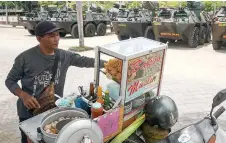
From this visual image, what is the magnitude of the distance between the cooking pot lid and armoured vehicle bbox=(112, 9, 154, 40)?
12.6m

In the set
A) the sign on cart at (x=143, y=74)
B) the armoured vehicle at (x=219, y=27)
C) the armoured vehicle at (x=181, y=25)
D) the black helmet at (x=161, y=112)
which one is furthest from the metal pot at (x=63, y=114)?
the armoured vehicle at (x=181, y=25)

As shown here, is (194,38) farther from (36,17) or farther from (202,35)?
(36,17)

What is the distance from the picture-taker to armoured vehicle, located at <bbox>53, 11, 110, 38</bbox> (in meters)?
16.5

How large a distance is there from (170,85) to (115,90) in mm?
4593

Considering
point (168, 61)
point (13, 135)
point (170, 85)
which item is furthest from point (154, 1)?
point (13, 135)

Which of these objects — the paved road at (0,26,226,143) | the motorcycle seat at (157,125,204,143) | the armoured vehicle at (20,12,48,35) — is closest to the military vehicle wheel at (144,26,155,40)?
the paved road at (0,26,226,143)

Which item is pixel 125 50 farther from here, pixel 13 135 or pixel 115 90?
pixel 13 135

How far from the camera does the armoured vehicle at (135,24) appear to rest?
1425 cm

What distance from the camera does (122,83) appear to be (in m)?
2.53

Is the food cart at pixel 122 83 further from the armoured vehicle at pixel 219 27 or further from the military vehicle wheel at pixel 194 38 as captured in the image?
the military vehicle wheel at pixel 194 38

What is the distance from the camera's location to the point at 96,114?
7.70 feet

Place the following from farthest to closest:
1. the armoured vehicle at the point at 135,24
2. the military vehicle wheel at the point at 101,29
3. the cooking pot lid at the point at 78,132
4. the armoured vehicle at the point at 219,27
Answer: the military vehicle wheel at the point at 101,29
the armoured vehicle at the point at 135,24
the armoured vehicle at the point at 219,27
the cooking pot lid at the point at 78,132

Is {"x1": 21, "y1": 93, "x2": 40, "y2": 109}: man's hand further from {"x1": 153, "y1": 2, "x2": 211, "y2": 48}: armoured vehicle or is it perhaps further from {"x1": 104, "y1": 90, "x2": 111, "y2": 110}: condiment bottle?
{"x1": 153, "y1": 2, "x2": 211, "y2": 48}: armoured vehicle

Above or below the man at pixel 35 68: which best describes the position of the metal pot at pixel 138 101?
below
